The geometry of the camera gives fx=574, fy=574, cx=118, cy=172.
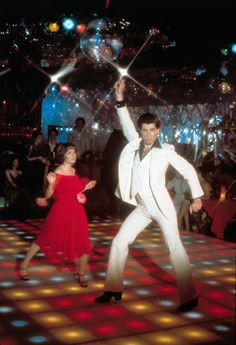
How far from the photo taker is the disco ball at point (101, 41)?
880 centimetres

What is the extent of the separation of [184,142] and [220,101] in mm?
1745

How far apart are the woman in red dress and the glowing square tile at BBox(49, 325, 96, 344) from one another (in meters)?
1.41

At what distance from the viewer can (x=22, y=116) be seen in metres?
16.7

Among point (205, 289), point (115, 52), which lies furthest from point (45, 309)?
point (115, 52)

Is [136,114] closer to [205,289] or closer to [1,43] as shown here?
[1,43]

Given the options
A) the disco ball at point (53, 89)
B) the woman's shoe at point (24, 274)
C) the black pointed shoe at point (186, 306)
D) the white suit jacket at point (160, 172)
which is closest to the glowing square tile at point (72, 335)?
the black pointed shoe at point (186, 306)

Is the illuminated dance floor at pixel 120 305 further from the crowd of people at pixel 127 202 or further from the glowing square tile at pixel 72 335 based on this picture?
the crowd of people at pixel 127 202

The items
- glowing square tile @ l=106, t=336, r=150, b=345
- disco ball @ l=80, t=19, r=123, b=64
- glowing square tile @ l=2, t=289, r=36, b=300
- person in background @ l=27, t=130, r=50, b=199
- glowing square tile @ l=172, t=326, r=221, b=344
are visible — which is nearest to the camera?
glowing square tile @ l=106, t=336, r=150, b=345

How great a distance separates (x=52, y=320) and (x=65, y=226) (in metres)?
1.45

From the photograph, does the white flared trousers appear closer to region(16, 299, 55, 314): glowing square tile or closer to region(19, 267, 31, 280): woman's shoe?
region(16, 299, 55, 314): glowing square tile

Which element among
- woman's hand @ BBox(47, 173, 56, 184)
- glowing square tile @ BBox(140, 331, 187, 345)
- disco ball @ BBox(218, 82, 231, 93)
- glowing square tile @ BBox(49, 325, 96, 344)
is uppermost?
disco ball @ BBox(218, 82, 231, 93)

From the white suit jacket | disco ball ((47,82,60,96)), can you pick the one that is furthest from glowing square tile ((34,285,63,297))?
disco ball ((47,82,60,96))

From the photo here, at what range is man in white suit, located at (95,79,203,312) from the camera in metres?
5.02

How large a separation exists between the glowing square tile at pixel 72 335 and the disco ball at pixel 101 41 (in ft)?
17.6
